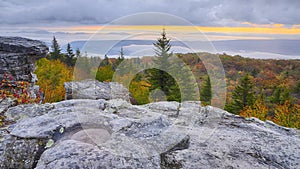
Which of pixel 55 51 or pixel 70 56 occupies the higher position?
pixel 55 51

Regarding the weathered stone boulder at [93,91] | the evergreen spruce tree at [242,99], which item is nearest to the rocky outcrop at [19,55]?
the weathered stone boulder at [93,91]

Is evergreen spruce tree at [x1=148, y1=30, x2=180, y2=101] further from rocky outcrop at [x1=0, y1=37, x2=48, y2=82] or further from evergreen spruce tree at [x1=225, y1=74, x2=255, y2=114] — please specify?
rocky outcrop at [x1=0, y1=37, x2=48, y2=82]

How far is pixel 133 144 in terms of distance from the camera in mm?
3490

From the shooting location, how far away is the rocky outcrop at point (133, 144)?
3.12 meters

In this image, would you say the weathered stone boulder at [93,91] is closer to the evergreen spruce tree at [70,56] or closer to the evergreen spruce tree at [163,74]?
the evergreen spruce tree at [163,74]

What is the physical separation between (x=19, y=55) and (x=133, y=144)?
1044 cm

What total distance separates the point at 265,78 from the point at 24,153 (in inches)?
2892

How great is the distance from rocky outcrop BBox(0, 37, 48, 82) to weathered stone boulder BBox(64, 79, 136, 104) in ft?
8.91

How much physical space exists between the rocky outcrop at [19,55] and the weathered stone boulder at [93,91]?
2715mm

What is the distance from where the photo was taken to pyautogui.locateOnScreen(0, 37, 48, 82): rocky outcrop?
431 inches

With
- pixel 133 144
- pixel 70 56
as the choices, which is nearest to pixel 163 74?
pixel 133 144

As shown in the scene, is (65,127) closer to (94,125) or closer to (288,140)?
(94,125)

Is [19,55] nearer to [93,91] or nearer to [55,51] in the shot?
[93,91]

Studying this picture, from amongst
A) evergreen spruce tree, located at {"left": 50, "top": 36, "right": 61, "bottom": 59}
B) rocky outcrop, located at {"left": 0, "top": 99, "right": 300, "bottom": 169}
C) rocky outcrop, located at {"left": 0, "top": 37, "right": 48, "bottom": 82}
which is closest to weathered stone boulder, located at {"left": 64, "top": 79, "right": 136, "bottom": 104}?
rocky outcrop, located at {"left": 0, "top": 37, "right": 48, "bottom": 82}
